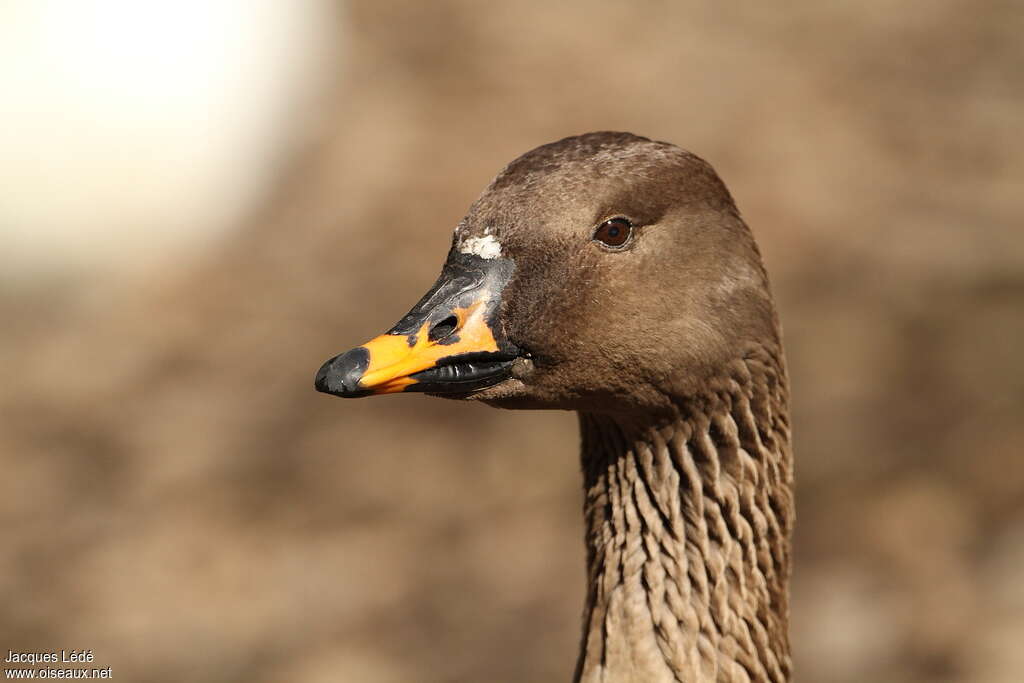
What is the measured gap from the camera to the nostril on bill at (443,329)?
3600mm

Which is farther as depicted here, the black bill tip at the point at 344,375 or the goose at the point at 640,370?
the goose at the point at 640,370

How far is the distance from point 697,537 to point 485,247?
1.27 meters

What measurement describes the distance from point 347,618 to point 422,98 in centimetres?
643

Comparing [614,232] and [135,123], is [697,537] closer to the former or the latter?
[614,232]

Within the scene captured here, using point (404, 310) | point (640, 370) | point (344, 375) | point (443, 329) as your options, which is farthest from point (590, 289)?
point (404, 310)

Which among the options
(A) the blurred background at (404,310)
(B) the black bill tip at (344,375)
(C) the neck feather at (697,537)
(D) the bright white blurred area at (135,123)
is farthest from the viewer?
(D) the bright white blurred area at (135,123)

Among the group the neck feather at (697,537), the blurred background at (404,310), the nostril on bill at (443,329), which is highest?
the blurred background at (404,310)

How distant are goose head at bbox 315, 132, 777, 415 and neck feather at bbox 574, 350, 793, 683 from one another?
0.18 meters

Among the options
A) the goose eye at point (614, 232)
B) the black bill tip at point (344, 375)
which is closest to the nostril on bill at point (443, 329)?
the black bill tip at point (344, 375)

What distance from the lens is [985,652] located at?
6914 mm

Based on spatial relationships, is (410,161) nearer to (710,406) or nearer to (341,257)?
(341,257)

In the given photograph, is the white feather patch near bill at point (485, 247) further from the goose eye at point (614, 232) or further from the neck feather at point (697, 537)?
the neck feather at point (697, 537)

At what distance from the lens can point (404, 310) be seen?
9.75m

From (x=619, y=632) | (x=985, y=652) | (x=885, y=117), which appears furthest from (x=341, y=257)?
(x=619, y=632)
